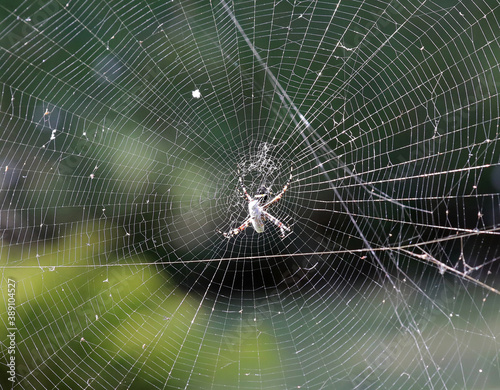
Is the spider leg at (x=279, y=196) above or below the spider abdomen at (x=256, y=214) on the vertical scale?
above

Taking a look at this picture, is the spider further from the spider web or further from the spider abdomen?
the spider web

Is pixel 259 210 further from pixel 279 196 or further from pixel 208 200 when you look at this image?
pixel 208 200

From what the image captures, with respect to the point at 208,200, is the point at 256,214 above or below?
below

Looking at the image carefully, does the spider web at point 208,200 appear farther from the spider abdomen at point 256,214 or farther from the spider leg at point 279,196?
the spider abdomen at point 256,214

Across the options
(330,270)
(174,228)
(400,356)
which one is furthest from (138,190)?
(400,356)

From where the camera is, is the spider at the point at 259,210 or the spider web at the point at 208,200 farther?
the spider at the point at 259,210

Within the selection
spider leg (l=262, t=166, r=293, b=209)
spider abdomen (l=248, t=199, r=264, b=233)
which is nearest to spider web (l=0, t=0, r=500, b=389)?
spider leg (l=262, t=166, r=293, b=209)

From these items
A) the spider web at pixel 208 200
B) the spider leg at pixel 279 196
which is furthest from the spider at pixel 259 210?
the spider web at pixel 208 200

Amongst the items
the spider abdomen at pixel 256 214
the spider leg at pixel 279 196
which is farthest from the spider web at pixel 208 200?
the spider abdomen at pixel 256 214

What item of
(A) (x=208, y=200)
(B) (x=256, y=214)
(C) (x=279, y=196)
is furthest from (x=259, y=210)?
(A) (x=208, y=200)
